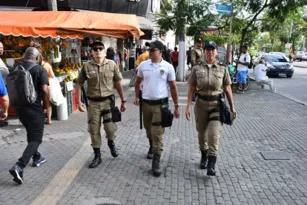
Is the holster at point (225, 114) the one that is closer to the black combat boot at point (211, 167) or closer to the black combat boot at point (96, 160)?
the black combat boot at point (211, 167)

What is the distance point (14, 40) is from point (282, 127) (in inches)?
272

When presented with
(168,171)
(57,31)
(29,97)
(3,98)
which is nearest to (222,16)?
(57,31)

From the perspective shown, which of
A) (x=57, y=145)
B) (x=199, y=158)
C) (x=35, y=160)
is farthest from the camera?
(x=57, y=145)

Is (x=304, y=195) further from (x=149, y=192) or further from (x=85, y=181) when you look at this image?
(x=85, y=181)

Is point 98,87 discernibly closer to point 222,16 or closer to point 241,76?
point 241,76

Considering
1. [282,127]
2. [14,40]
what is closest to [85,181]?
[282,127]

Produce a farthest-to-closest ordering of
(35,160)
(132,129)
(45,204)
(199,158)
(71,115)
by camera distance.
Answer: (71,115) → (132,129) → (199,158) → (35,160) → (45,204)

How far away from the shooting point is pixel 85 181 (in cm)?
426

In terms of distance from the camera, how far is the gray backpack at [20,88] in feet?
13.1

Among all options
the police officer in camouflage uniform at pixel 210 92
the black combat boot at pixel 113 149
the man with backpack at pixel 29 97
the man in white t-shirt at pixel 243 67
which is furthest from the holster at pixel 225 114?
the man in white t-shirt at pixel 243 67

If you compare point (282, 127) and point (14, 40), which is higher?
point (14, 40)

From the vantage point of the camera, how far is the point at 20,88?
158 inches

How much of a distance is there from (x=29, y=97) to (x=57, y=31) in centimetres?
403

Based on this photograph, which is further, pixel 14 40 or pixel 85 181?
pixel 14 40
